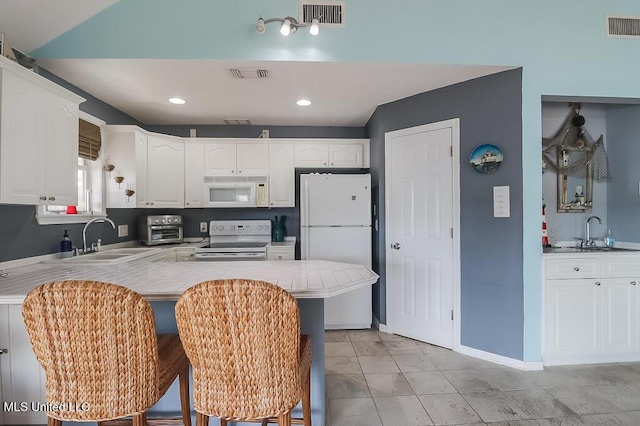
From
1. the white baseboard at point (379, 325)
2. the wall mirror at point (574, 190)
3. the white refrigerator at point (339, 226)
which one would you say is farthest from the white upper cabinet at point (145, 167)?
the wall mirror at point (574, 190)

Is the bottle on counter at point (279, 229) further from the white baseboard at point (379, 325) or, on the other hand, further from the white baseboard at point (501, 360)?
the white baseboard at point (501, 360)

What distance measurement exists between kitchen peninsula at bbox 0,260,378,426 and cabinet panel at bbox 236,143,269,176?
1941 mm

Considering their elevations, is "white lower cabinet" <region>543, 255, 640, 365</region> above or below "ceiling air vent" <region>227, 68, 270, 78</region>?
below

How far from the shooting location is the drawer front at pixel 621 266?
2.50 meters

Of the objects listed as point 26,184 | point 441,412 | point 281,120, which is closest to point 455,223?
point 441,412

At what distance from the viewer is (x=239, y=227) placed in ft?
12.9

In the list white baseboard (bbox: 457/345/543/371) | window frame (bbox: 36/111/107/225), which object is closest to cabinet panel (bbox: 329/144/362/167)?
white baseboard (bbox: 457/345/543/371)

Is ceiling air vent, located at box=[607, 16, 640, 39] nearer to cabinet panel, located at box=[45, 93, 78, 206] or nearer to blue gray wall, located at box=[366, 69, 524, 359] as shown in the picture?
blue gray wall, located at box=[366, 69, 524, 359]

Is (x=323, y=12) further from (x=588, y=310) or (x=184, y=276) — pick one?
(x=588, y=310)

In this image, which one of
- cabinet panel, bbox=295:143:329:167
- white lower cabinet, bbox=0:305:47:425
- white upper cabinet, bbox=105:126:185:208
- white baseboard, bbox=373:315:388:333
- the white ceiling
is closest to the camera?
white lower cabinet, bbox=0:305:47:425

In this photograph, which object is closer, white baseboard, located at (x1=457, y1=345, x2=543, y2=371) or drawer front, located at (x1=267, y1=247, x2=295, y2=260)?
white baseboard, located at (x1=457, y1=345, x2=543, y2=371)

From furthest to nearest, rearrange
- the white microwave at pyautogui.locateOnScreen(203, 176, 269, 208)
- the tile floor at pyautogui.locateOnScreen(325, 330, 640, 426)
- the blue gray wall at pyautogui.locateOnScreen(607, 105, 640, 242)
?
the white microwave at pyautogui.locateOnScreen(203, 176, 269, 208), the blue gray wall at pyautogui.locateOnScreen(607, 105, 640, 242), the tile floor at pyautogui.locateOnScreen(325, 330, 640, 426)

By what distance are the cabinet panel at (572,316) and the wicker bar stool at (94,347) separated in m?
2.80

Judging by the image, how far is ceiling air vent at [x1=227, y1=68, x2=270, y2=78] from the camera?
2.46 metres
